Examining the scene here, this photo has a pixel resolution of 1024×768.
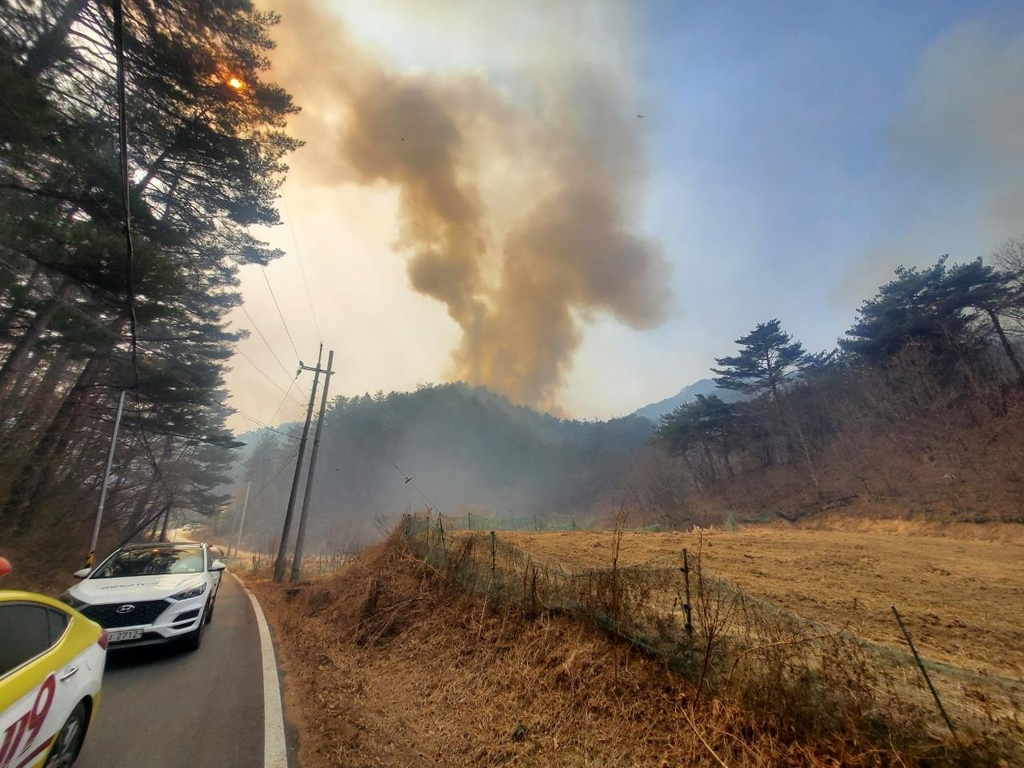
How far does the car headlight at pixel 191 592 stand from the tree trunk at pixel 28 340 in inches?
389

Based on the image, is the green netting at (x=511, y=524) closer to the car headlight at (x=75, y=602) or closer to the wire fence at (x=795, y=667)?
the car headlight at (x=75, y=602)

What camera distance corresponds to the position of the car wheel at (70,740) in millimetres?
3006

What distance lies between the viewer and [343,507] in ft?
230

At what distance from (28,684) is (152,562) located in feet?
19.9

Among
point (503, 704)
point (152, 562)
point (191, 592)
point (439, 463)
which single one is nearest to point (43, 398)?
point (152, 562)

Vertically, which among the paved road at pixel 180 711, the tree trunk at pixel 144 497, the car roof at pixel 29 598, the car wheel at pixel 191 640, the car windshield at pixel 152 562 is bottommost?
the paved road at pixel 180 711

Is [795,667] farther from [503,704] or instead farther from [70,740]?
[70,740]

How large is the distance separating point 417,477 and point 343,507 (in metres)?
13.6

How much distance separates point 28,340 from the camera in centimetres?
1165

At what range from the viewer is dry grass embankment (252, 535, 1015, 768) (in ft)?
11.2

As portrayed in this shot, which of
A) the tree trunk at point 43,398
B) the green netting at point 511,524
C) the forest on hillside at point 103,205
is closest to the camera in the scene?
the forest on hillside at point 103,205

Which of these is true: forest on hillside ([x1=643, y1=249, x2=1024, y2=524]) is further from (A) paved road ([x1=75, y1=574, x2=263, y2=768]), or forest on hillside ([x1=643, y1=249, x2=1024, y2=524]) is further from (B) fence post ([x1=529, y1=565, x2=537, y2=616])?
(A) paved road ([x1=75, y1=574, x2=263, y2=768])

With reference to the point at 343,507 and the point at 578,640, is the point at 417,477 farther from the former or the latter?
the point at 578,640

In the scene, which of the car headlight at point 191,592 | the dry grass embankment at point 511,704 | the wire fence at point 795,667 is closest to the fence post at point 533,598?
the dry grass embankment at point 511,704
